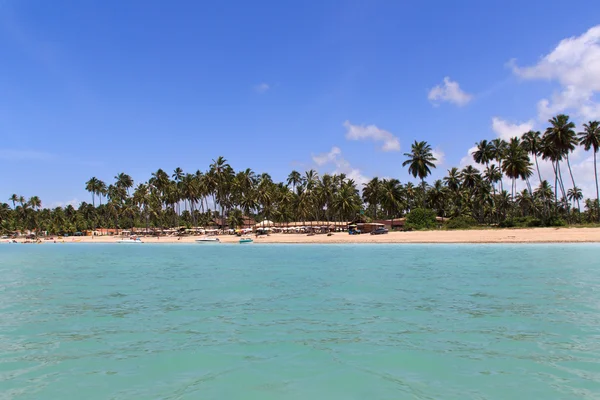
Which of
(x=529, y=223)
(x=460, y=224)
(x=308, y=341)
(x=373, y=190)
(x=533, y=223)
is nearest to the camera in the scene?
(x=308, y=341)

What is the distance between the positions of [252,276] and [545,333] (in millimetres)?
16542

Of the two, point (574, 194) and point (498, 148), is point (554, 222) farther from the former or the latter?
point (574, 194)

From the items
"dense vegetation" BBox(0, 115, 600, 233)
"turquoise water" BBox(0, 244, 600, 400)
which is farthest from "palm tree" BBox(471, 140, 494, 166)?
"turquoise water" BBox(0, 244, 600, 400)

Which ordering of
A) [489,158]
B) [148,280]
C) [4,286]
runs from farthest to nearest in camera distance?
[489,158] < [148,280] < [4,286]

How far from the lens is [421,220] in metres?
78.4

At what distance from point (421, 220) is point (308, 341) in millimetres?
72127

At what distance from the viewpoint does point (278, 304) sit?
49.5 feet

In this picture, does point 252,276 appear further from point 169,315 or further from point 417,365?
point 417,365

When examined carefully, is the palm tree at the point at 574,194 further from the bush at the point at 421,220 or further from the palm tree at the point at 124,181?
the palm tree at the point at 124,181

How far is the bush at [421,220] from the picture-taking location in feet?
253

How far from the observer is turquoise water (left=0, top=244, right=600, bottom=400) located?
7293mm

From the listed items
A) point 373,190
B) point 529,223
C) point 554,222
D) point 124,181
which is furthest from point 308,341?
point 124,181

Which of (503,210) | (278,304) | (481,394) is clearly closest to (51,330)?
(278,304)

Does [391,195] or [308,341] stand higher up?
[391,195]
